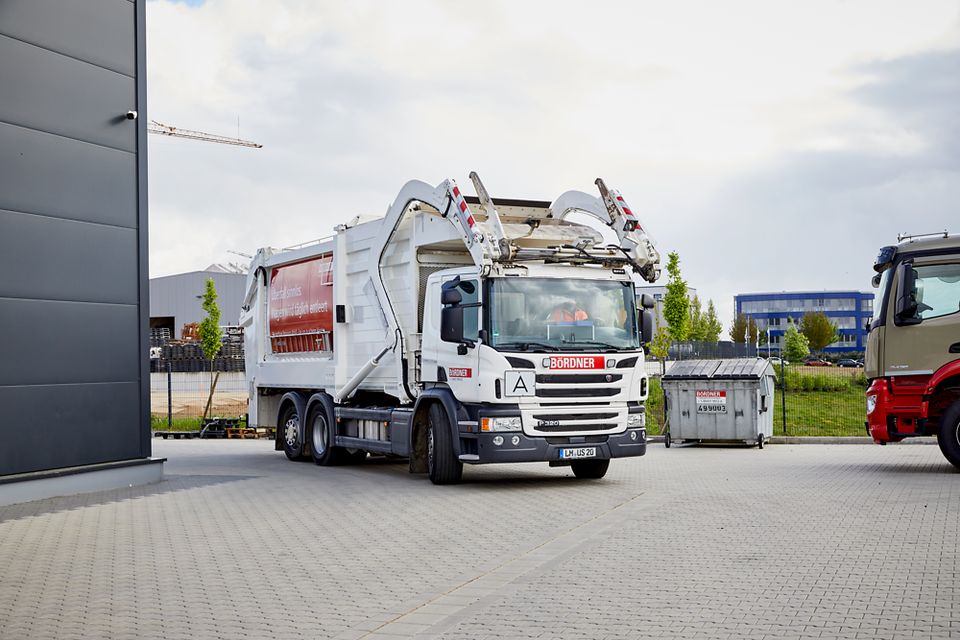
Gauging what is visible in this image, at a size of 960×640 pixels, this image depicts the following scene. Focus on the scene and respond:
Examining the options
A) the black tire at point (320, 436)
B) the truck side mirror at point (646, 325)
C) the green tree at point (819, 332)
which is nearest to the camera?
the truck side mirror at point (646, 325)

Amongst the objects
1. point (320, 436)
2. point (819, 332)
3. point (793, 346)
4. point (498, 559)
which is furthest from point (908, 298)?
point (819, 332)

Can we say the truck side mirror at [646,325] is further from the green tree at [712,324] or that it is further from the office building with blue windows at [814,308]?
the office building with blue windows at [814,308]

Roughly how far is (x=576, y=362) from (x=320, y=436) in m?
5.98

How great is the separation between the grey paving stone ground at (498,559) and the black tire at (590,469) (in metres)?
0.33

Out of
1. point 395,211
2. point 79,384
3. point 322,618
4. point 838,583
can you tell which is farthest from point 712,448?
point 322,618

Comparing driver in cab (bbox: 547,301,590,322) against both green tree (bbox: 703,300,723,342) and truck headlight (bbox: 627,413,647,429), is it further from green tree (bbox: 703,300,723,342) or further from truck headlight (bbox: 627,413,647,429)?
green tree (bbox: 703,300,723,342)

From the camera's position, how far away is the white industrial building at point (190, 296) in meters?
75.8

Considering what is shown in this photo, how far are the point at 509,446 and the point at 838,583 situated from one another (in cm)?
593

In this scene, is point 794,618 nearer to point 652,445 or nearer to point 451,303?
point 451,303

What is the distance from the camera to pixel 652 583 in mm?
7492

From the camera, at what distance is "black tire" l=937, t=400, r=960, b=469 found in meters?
13.9

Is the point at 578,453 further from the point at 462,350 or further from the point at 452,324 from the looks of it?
the point at 452,324

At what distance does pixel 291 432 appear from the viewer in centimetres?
1862

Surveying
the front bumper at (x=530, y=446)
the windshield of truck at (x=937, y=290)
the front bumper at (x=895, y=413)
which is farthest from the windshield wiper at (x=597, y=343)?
the windshield of truck at (x=937, y=290)
